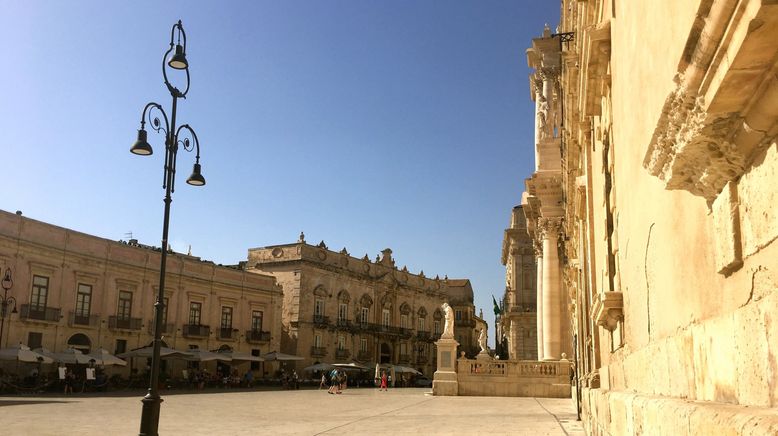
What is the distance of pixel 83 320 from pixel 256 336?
45.3 ft

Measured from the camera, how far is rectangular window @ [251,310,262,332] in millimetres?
47625

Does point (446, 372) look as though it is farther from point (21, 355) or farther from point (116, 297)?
point (116, 297)

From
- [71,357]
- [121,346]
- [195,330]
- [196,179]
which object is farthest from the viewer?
[195,330]

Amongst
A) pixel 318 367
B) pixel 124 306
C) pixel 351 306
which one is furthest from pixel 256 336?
pixel 351 306

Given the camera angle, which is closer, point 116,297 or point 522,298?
point 116,297

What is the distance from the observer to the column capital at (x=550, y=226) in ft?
85.4

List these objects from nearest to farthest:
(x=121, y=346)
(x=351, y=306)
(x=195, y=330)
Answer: (x=121, y=346)
(x=195, y=330)
(x=351, y=306)

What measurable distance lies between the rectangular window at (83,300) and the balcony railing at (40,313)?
164 cm

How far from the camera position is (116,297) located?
124 ft

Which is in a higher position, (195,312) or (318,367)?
(195,312)

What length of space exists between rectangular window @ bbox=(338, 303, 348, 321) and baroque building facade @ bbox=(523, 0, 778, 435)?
5186cm

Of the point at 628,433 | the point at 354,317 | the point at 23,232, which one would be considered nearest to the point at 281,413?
the point at 628,433

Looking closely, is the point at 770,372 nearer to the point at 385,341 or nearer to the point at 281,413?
the point at 281,413

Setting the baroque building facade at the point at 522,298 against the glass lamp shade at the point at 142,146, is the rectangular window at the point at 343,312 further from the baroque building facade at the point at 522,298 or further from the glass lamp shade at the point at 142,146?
the glass lamp shade at the point at 142,146
